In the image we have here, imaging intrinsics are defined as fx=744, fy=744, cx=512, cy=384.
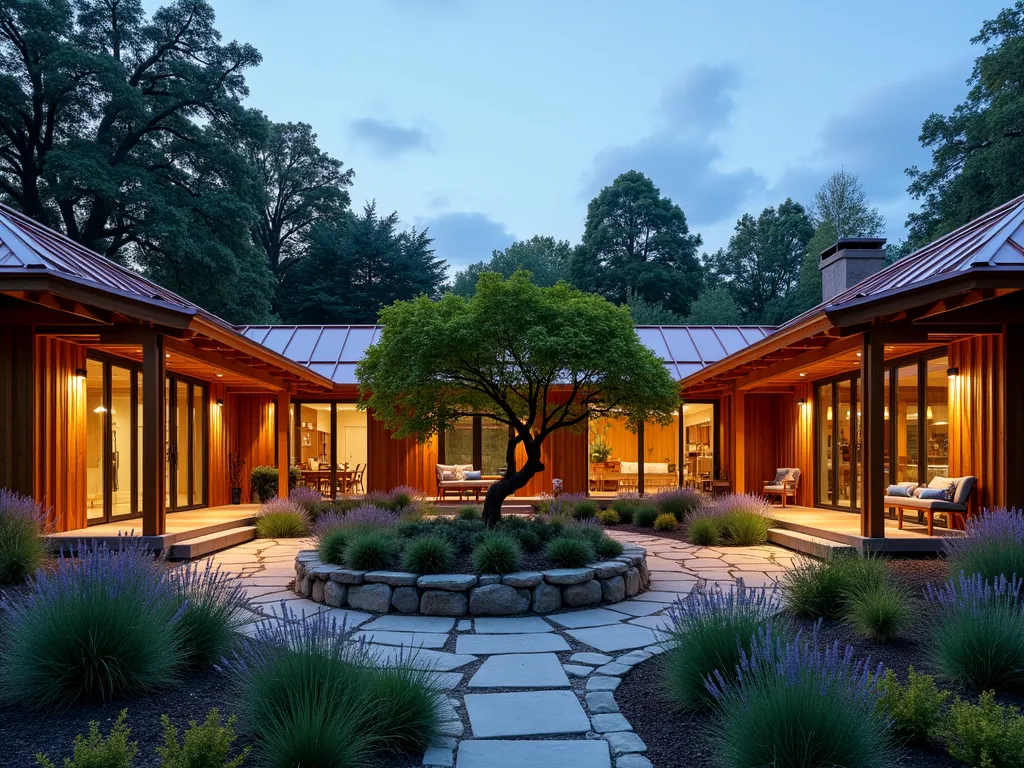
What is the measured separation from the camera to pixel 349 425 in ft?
53.4

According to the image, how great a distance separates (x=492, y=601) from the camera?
227 inches

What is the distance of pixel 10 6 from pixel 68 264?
1704 cm

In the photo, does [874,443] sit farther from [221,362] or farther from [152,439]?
[221,362]

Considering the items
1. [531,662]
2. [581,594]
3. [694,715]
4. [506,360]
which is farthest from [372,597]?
[694,715]

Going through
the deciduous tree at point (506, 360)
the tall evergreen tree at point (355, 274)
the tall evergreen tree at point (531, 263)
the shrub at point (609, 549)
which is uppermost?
the tall evergreen tree at point (531, 263)

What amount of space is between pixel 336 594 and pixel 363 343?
39.7 feet

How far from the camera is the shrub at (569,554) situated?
625 centimetres

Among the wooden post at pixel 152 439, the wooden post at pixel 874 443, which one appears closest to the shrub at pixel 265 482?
the wooden post at pixel 152 439

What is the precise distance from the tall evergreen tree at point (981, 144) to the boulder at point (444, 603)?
18877mm

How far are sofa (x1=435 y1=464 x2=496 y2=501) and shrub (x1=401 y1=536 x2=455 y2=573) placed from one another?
336 inches

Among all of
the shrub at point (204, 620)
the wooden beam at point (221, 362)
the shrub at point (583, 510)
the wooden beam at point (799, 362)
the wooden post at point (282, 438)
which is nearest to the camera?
the shrub at point (204, 620)

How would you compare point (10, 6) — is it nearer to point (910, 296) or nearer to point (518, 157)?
point (910, 296)

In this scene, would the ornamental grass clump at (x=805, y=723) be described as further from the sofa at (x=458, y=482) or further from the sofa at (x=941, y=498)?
the sofa at (x=458, y=482)

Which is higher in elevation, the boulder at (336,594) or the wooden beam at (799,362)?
the wooden beam at (799,362)
